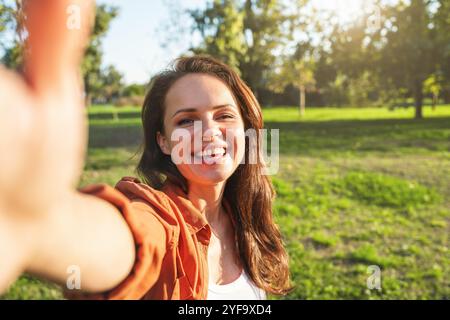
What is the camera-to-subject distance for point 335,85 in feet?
96.1

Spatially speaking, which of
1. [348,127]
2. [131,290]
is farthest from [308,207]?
[348,127]

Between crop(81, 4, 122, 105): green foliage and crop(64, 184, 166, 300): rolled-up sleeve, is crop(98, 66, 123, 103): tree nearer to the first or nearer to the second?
crop(81, 4, 122, 105): green foliage

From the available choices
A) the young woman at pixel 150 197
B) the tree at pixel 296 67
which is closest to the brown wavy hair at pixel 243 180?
the young woman at pixel 150 197

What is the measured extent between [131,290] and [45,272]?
203 mm

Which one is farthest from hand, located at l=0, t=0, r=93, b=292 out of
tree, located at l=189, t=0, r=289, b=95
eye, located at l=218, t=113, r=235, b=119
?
tree, located at l=189, t=0, r=289, b=95

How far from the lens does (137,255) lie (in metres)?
0.80

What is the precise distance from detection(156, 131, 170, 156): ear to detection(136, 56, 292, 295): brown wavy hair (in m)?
0.02

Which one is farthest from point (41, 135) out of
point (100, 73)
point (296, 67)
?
point (100, 73)

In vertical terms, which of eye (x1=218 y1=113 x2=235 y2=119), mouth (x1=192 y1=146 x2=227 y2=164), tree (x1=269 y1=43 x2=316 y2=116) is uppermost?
tree (x1=269 y1=43 x2=316 y2=116)

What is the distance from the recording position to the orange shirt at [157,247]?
2.52 ft

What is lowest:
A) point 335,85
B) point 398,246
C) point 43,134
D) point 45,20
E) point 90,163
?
point 398,246

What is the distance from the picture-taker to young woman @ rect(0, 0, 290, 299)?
0.48 m

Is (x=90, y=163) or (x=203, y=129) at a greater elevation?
(x=203, y=129)

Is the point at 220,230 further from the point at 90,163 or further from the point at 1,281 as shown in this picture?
the point at 90,163
